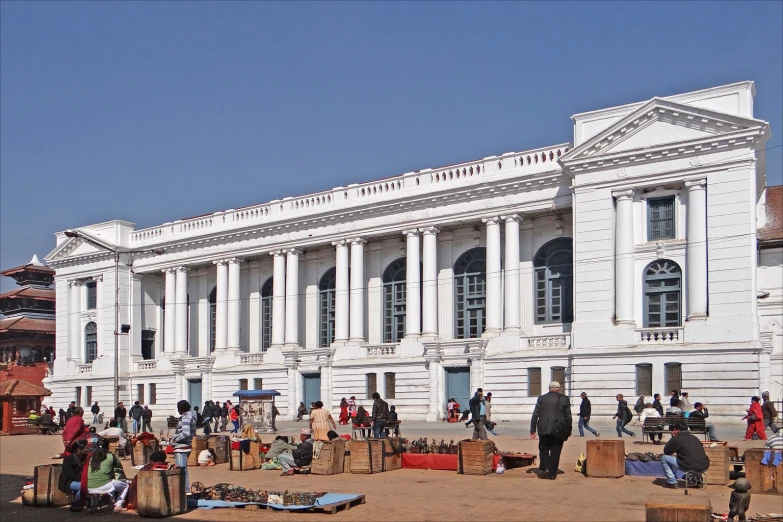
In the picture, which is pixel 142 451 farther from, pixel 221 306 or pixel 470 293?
pixel 221 306

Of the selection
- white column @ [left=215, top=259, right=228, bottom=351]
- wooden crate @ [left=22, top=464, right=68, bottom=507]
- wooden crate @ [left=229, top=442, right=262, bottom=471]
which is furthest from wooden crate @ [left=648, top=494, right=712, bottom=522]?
white column @ [left=215, top=259, right=228, bottom=351]

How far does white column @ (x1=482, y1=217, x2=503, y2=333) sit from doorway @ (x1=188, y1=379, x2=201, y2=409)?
20.5 metres

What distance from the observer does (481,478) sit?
762 inches

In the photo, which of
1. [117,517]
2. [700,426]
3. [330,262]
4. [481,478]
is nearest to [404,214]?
[330,262]

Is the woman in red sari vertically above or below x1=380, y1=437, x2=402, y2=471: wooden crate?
below

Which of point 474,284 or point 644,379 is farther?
point 474,284

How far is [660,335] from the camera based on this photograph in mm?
37188

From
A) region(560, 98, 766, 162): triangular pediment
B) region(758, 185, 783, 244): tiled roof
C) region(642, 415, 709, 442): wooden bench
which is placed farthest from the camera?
region(758, 185, 783, 244): tiled roof

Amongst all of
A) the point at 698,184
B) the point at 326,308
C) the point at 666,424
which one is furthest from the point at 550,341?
the point at 326,308

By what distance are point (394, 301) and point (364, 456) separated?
29.1 metres

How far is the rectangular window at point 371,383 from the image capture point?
4700 cm

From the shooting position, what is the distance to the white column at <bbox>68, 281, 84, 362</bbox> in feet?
206

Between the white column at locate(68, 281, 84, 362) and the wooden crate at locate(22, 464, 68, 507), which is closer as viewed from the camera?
the wooden crate at locate(22, 464, 68, 507)

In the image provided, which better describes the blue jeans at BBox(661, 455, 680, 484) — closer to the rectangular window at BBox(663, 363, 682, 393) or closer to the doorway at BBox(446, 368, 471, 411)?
the rectangular window at BBox(663, 363, 682, 393)
